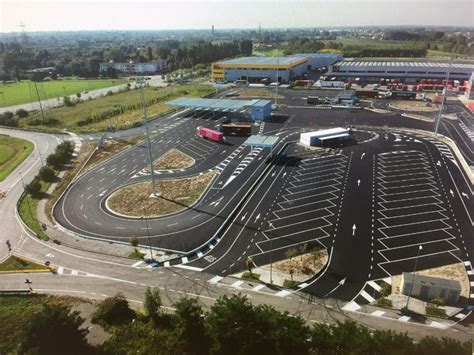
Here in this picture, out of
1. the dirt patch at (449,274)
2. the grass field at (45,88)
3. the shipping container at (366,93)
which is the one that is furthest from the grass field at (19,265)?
the grass field at (45,88)

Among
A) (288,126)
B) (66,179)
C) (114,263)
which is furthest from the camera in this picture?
(288,126)

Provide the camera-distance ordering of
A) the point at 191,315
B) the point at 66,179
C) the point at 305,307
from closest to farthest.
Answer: the point at 191,315 → the point at 305,307 → the point at 66,179

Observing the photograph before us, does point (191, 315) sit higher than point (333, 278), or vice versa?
point (191, 315)

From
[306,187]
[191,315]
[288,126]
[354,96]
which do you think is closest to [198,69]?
[354,96]

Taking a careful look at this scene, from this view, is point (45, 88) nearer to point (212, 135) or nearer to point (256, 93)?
point (256, 93)

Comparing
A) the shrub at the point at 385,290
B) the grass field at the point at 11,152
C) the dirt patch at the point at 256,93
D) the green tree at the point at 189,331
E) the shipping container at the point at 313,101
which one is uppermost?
the dirt patch at the point at 256,93

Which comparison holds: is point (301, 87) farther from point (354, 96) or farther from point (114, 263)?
point (114, 263)

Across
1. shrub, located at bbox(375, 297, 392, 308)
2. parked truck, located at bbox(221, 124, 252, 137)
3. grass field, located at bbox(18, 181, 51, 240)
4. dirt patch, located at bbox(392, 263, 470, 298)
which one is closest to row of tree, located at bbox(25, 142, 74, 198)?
grass field, located at bbox(18, 181, 51, 240)

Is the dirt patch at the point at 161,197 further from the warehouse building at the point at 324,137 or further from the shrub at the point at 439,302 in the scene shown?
the shrub at the point at 439,302
